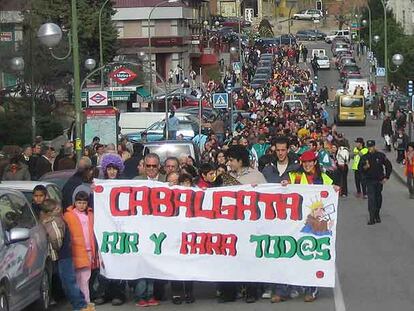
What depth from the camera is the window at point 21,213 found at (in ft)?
40.2

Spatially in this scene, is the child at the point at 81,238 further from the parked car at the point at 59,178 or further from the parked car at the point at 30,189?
the parked car at the point at 59,178

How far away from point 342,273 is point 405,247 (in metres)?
3.31

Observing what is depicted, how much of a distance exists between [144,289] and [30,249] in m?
1.65

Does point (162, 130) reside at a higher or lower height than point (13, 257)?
higher

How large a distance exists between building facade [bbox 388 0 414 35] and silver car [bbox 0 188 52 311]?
94019 millimetres

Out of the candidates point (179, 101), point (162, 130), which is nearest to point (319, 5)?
point (179, 101)

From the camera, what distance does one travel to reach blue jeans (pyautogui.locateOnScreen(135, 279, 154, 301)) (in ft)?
43.0

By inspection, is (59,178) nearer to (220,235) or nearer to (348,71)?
(220,235)

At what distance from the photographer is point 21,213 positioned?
40.8ft

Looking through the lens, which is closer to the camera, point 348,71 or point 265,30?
point 348,71

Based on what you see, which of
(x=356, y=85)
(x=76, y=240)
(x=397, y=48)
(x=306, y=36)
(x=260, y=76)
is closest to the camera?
(x=76, y=240)

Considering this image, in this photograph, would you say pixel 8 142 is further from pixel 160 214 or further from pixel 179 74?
pixel 179 74

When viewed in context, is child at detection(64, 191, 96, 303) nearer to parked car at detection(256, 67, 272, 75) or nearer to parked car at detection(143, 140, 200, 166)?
parked car at detection(143, 140, 200, 166)

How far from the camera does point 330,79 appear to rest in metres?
96.1
